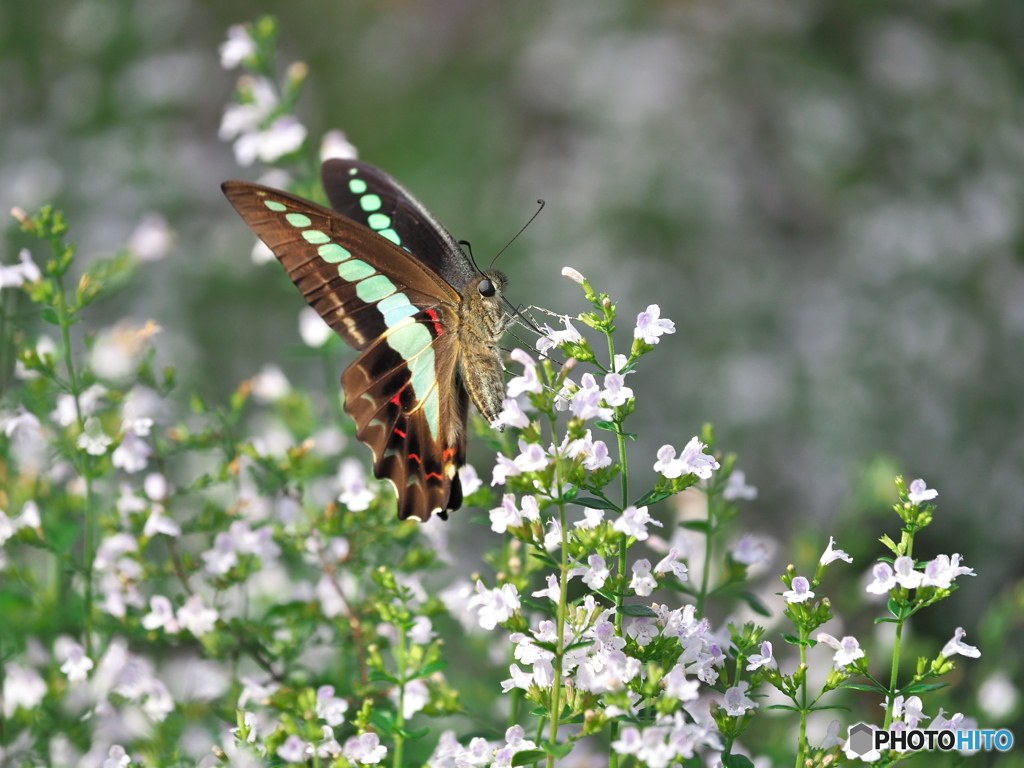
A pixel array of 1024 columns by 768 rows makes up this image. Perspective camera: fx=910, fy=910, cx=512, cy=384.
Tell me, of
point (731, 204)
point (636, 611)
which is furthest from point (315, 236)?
point (731, 204)

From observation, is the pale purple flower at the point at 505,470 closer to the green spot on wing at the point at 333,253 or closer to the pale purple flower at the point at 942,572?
the pale purple flower at the point at 942,572

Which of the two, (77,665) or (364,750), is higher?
(77,665)

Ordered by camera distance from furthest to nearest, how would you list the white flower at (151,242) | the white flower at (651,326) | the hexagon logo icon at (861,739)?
the white flower at (151,242) → the hexagon logo icon at (861,739) → the white flower at (651,326)

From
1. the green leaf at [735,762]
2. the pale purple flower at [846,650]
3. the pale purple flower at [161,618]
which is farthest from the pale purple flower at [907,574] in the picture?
the pale purple flower at [161,618]

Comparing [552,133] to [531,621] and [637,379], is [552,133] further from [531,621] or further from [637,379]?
[531,621]

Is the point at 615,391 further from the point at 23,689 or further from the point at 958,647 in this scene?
the point at 23,689

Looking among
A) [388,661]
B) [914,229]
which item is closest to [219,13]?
[914,229]

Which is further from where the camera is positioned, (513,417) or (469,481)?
(469,481)
